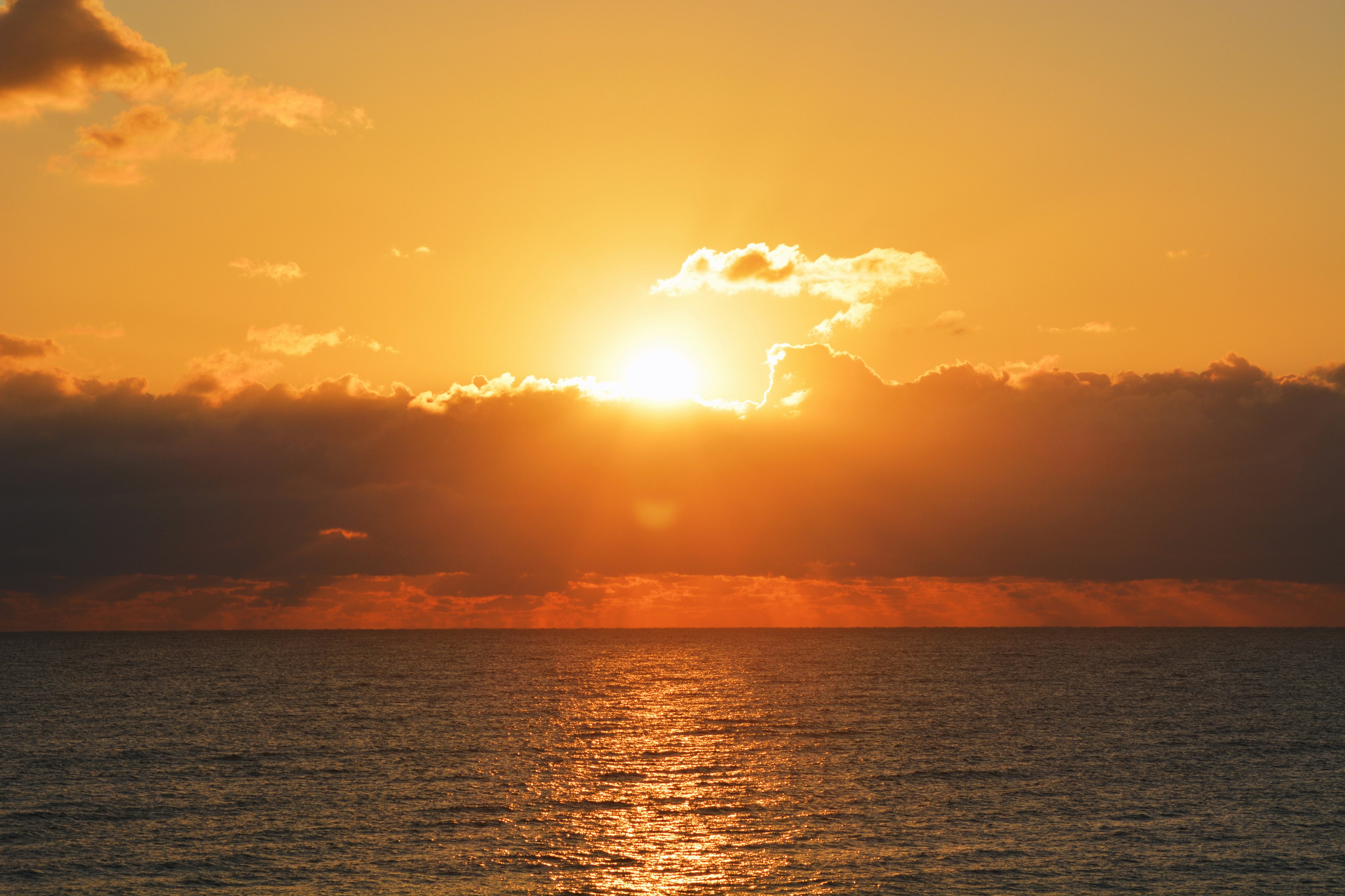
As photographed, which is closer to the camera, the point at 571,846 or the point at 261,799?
the point at 571,846

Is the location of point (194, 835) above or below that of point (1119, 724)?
above

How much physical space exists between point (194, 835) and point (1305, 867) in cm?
5428

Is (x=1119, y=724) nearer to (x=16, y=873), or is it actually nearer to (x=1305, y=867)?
(x=1305, y=867)

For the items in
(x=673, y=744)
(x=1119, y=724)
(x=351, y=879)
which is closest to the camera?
(x=351, y=879)

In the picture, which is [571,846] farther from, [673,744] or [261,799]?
[673,744]

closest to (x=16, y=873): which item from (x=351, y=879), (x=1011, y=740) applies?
(x=351, y=879)

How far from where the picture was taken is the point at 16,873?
45.3 metres

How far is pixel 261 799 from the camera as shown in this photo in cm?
6181

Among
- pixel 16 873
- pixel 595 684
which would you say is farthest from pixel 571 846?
pixel 595 684

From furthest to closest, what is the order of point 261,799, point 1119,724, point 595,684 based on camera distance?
point 595,684 → point 1119,724 → point 261,799

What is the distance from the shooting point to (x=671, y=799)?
Result: 63.2 m

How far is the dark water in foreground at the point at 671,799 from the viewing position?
151 feet

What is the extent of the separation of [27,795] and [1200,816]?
6952cm

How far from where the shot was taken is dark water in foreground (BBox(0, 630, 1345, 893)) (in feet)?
151
